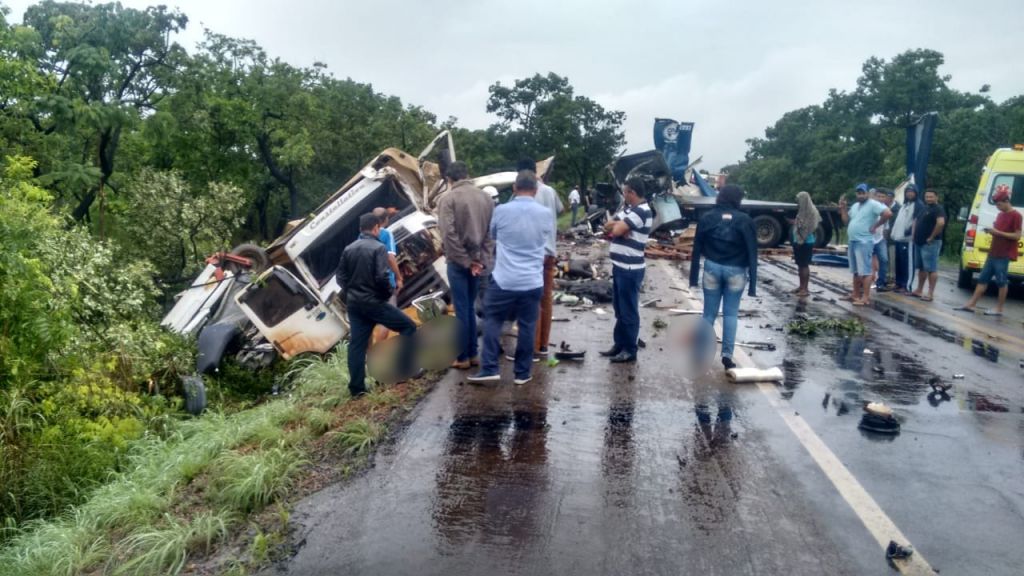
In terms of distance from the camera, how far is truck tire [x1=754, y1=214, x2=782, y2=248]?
21.8 meters

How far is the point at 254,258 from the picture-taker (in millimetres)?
12281

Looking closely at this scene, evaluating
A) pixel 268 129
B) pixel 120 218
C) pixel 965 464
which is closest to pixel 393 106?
pixel 268 129

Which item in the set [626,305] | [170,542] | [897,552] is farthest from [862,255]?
[170,542]

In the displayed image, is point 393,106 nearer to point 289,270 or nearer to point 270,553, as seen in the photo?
point 289,270

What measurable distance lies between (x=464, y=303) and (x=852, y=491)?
146 inches

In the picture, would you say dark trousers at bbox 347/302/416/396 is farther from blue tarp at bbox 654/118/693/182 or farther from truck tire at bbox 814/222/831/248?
truck tire at bbox 814/222/831/248

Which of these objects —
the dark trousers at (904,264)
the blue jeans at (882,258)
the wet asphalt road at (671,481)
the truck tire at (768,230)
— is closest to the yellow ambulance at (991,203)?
Result: the dark trousers at (904,264)

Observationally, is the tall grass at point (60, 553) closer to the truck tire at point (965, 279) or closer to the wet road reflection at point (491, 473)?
the wet road reflection at point (491, 473)

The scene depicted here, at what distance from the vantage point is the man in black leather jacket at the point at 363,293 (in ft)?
22.7

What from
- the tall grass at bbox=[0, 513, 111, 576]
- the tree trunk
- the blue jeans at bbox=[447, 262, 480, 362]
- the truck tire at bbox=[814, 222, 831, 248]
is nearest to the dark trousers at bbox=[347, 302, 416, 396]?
the blue jeans at bbox=[447, 262, 480, 362]

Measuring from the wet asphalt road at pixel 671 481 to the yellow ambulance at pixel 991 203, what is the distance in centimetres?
692

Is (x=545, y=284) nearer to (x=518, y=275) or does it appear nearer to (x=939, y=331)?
(x=518, y=275)

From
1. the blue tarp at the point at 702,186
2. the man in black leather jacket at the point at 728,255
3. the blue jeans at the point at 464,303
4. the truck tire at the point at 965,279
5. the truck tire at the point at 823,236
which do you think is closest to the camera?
the blue jeans at the point at 464,303

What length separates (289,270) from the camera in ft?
37.2
